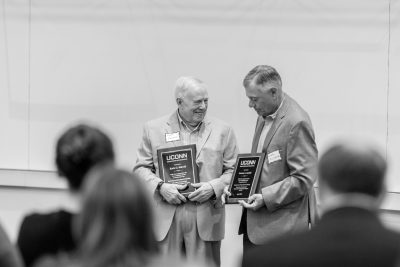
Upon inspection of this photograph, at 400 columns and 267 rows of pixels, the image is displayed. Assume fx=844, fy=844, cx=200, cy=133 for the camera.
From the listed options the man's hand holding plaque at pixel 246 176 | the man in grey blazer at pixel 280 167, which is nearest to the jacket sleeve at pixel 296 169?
the man in grey blazer at pixel 280 167

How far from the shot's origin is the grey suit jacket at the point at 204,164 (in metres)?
4.92

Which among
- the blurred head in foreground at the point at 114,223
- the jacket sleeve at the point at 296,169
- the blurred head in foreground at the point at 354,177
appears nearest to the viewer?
the blurred head in foreground at the point at 114,223

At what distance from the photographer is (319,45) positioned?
5531 mm

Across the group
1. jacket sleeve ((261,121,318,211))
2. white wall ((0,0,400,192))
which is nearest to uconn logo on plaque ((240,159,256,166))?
jacket sleeve ((261,121,318,211))

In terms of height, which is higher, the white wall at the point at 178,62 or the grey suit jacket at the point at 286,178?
the white wall at the point at 178,62

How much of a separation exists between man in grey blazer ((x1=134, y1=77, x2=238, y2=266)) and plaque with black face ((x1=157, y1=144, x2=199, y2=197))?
0.05 metres

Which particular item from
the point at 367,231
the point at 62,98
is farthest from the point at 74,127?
the point at 62,98

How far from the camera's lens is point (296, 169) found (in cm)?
462

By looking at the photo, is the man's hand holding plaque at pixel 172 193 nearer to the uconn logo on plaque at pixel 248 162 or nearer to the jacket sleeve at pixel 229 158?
the jacket sleeve at pixel 229 158

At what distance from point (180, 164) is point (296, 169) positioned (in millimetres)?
694

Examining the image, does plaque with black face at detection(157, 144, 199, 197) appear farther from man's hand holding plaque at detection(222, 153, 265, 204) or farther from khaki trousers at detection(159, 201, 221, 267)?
man's hand holding plaque at detection(222, 153, 265, 204)

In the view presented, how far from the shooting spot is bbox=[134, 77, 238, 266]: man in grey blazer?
489cm

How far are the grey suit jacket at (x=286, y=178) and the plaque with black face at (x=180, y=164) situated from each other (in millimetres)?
393

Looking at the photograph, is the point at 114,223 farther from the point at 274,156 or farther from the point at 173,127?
the point at 173,127
